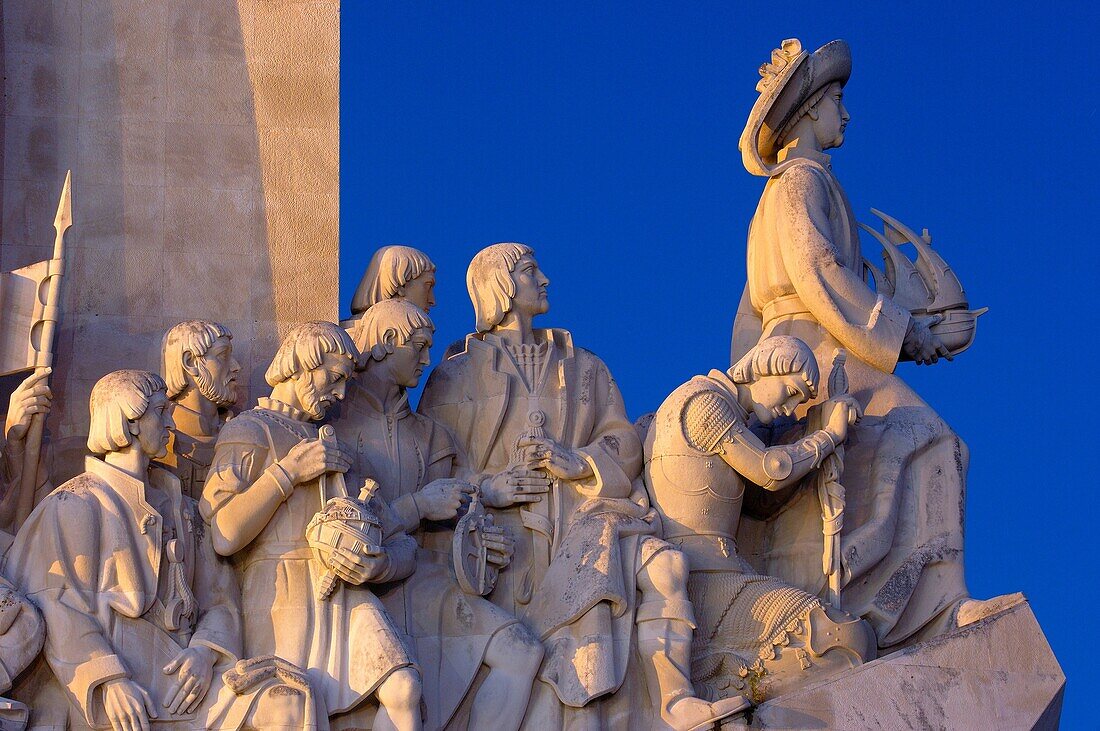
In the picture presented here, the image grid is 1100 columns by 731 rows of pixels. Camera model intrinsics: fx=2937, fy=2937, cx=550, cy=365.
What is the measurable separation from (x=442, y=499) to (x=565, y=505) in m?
0.64

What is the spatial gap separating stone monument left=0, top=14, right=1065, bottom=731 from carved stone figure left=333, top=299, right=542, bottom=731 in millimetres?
17

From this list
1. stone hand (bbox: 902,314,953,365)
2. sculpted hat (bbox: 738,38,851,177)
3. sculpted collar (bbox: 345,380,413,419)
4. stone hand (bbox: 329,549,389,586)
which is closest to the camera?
stone hand (bbox: 329,549,389,586)

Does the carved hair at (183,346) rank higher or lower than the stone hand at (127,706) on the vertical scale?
higher

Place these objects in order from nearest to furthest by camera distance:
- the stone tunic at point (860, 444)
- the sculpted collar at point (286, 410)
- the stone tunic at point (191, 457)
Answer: the sculpted collar at point (286, 410) < the stone tunic at point (191, 457) < the stone tunic at point (860, 444)

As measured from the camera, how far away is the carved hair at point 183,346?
46.2 feet

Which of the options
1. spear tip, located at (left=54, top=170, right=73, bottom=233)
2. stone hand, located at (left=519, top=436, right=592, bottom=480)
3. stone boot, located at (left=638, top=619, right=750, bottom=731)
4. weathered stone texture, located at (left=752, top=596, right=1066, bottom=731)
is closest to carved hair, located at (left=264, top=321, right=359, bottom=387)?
stone hand, located at (left=519, top=436, right=592, bottom=480)

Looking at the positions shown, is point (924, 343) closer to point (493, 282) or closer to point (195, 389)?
point (493, 282)

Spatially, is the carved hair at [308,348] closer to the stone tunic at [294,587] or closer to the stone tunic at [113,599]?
the stone tunic at [294,587]

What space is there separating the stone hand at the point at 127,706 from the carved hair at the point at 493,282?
2.78 meters

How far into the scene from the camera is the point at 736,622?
13.9 m

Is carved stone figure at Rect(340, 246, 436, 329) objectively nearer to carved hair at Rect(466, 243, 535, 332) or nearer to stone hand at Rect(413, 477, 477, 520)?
carved hair at Rect(466, 243, 535, 332)

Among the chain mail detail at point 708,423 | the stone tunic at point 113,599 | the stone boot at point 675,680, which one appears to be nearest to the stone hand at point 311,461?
the stone tunic at point 113,599

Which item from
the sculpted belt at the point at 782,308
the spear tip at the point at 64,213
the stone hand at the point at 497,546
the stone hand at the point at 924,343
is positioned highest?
the spear tip at the point at 64,213

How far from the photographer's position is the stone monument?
13.3 meters
